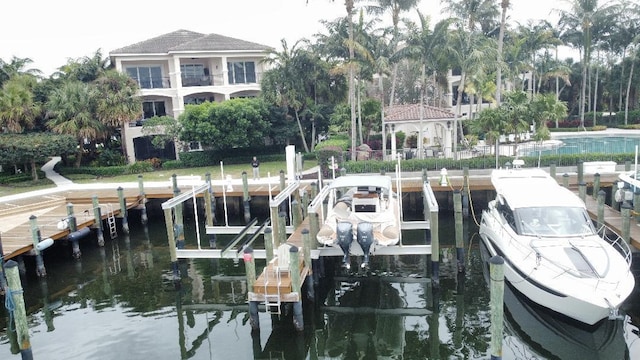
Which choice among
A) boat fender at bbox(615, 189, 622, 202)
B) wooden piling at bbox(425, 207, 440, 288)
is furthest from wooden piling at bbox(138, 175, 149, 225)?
boat fender at bbox(615, 189, 622, 202)

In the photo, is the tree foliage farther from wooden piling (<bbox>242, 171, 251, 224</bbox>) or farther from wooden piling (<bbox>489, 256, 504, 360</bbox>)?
wooden piling (<bbox>489, 256, 504, 360</bbox>)

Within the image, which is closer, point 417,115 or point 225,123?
point 417,115

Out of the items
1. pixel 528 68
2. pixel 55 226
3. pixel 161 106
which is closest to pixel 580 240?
pixel 55 226

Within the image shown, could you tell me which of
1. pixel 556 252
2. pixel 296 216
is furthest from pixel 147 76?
pixel 556 252

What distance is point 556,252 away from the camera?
44.1 feet

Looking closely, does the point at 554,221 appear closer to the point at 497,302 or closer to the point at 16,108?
the point at 497,302

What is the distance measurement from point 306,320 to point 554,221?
7.76m

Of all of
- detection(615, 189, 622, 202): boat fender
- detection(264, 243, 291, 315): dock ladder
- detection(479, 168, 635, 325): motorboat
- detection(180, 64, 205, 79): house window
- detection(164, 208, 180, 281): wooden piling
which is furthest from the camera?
detection(180, 64, 205, 79): house window

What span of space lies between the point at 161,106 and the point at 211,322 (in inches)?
1271

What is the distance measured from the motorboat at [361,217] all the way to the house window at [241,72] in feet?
90.0

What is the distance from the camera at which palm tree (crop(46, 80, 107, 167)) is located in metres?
34.6

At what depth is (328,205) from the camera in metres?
17.0

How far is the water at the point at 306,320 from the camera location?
12797 millimetres

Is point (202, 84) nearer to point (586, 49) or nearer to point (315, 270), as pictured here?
point (315, 270)
